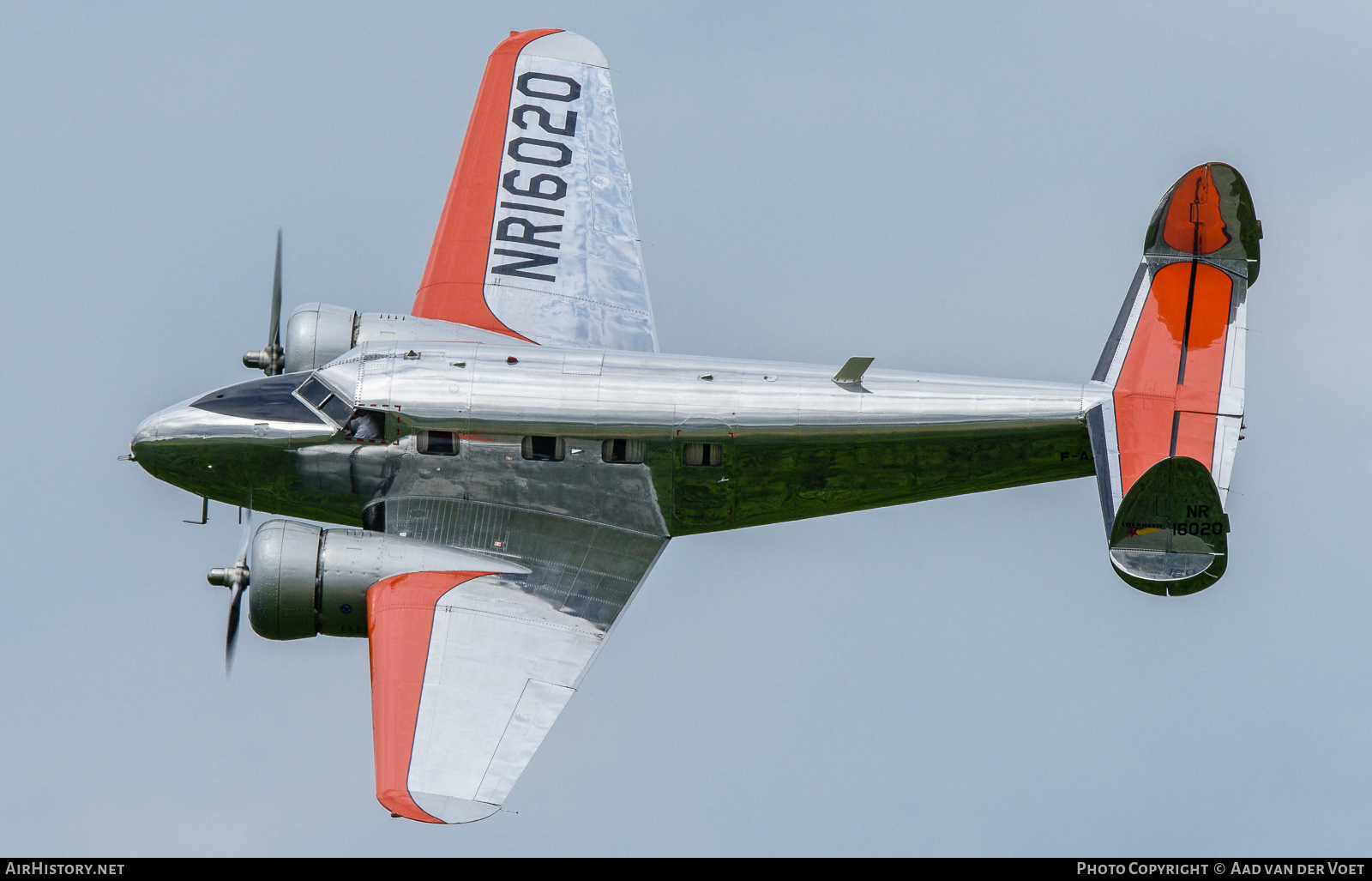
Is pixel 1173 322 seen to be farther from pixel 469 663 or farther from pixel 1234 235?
pixel 469 663

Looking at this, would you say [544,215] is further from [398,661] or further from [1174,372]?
[1174,372]

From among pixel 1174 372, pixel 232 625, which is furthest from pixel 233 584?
pixel 1174 372

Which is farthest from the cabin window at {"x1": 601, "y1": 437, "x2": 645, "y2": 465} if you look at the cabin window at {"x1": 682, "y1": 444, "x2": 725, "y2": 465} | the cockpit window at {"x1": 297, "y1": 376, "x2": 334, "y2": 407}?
the cockpit window at {"x1": 297, "y1": 376, "x2": 334, "y2": 407}

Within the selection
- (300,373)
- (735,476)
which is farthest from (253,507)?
(735,476)

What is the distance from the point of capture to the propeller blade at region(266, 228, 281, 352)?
26.8m

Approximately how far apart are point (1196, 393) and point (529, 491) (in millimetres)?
8193

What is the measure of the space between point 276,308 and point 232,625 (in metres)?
4.69

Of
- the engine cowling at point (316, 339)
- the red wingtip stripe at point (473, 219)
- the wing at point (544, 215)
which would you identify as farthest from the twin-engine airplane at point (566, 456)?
the wing at point (544, 215)

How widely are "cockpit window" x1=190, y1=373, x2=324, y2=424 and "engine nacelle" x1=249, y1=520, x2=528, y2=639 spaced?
1431 mm

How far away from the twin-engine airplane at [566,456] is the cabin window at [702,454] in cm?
3

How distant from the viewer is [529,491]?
25.1 m

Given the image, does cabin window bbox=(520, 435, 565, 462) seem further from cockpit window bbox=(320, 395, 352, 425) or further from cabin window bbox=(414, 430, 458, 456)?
cockpit window bbox=(320, 395, 352, 425)

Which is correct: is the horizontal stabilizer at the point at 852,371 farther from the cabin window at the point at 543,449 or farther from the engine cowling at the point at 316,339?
the engine cowling at the point at 316,339

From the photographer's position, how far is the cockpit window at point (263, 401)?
25.2 metres
